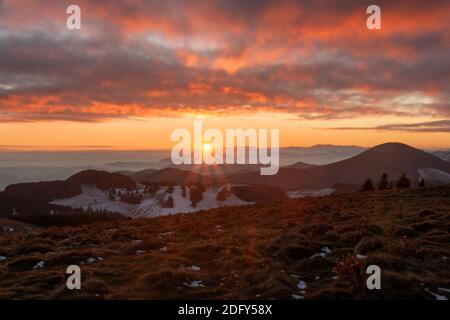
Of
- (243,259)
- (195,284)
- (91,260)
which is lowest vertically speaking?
(91,260)

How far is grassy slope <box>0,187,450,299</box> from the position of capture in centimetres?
1314

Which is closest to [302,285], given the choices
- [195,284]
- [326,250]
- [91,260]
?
[195,284]

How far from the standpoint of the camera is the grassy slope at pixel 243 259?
1314 cm

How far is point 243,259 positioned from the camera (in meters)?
16.5

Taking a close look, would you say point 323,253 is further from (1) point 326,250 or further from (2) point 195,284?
(2) point 195,284

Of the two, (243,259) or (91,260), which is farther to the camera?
(91,260)

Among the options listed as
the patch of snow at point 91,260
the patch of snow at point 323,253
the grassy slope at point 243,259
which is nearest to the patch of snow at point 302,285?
the grassy slope at point 243,259

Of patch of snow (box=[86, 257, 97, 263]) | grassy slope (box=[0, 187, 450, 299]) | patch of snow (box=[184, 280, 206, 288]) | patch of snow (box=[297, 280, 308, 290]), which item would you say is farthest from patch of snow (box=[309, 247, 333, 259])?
patch of snow (box=[86, 257, 97, 263])

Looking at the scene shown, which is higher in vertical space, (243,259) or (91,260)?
(243,259)

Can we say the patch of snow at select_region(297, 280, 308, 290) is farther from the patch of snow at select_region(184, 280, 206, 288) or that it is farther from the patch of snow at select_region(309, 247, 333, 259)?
the patch of snow at select_region(184, 280, 206, 288)

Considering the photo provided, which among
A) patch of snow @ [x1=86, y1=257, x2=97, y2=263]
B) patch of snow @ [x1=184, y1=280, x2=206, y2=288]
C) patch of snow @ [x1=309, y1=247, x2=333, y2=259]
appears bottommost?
patch of snow @ [x1=86, y1=257, x2=97, y2=263]
